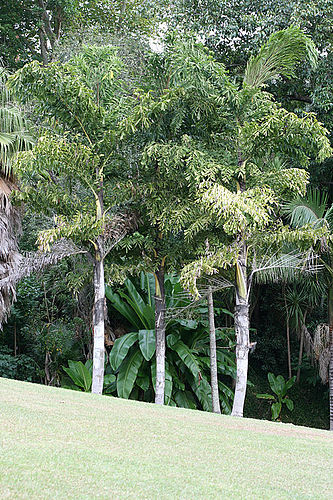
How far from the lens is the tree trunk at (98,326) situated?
9.42 m

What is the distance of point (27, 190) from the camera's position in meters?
10.2

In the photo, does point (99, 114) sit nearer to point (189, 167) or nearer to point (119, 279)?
point (189, 167)

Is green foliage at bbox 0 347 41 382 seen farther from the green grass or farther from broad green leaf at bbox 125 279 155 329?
the green grass

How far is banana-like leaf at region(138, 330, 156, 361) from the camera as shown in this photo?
12008mm

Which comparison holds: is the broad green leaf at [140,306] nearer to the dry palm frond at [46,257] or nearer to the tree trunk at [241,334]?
the dry palm frond at [46,257]

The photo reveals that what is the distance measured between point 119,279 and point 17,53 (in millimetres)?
12181

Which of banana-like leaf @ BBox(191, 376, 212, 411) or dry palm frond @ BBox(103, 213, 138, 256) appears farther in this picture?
banana-like leaf @ BBox(191, 376, 212, 411)

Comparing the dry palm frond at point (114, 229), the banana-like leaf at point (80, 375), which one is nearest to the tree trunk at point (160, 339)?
the dry palm frond at point (114, 229)

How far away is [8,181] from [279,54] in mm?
6341

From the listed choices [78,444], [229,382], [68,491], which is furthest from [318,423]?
[68,491]

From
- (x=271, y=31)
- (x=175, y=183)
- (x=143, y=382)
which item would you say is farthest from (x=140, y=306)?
(x=271, y=31)

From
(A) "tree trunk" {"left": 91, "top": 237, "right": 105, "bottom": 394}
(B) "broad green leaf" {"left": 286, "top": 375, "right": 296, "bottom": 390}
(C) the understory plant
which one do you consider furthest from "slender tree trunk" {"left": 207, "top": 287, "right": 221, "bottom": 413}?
(B) "broad green leaf" {"left": 286, "top": 375, "right": 296, "bottom": 390}

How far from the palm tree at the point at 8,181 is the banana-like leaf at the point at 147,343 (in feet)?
10.1

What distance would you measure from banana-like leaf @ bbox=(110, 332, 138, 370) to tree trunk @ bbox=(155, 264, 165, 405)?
86.6 inches
